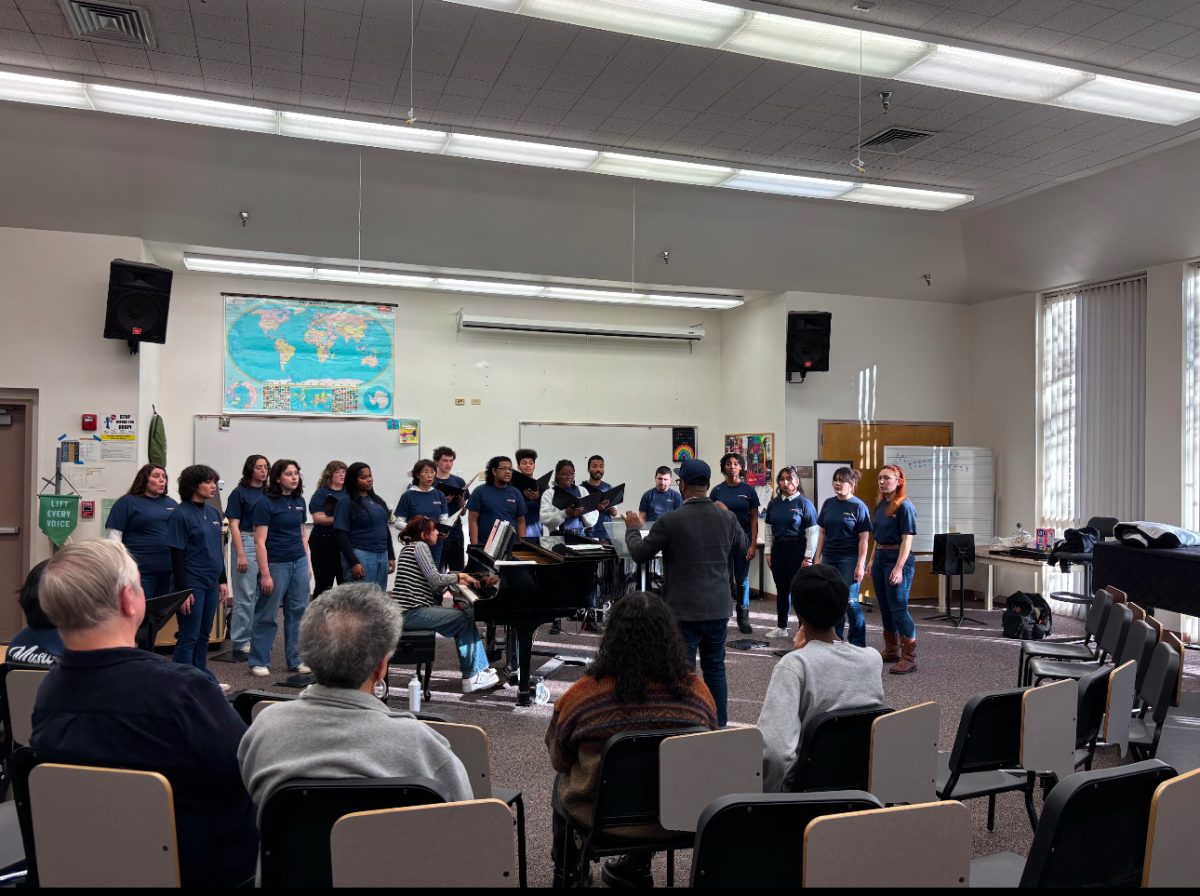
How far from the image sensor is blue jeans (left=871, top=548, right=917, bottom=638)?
6.15m

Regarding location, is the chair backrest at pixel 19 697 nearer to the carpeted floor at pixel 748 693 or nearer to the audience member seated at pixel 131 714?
the audience member seated at pixel 131 714

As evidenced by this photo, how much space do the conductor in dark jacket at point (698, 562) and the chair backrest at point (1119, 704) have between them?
67.5 inches

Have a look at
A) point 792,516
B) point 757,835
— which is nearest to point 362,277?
point 792,516

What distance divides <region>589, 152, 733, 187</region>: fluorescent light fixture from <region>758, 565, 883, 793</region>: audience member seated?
4.31 meters

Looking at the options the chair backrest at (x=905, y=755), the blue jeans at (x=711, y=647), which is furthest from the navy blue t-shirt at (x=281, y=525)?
the chair backrest at (x=905, y=755)

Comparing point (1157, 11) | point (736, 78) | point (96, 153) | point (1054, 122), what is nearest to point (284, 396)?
point (96, 153)

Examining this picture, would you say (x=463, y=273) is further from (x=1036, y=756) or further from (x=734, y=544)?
(x=1036, y=756)

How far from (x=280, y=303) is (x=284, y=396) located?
904 mm

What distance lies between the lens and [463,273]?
8109mm

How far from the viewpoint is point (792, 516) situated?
7.01 metres

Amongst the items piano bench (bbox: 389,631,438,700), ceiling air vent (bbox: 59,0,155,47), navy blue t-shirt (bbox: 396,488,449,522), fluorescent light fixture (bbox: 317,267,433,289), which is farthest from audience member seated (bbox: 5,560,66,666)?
fluorescent light fixture (bbox: 317,267,433,289)

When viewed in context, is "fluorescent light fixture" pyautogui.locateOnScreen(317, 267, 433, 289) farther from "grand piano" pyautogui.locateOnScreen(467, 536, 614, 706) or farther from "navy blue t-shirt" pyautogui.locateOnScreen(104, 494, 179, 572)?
"grand piano" pyautogui.locateOnScreen(467, 536, 614, 706)

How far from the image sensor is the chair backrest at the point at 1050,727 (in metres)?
2.89

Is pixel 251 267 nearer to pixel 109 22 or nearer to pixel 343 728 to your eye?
pixel 109 22
